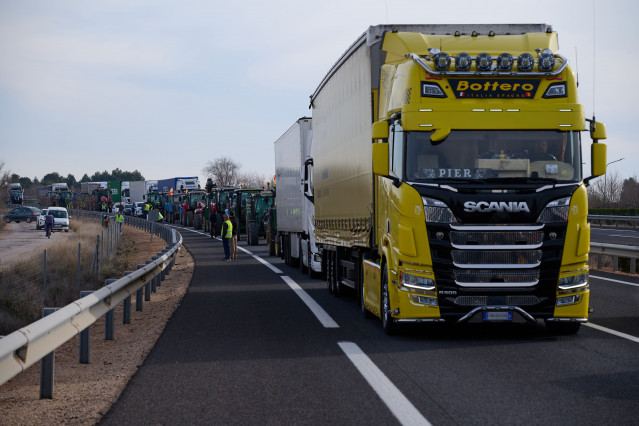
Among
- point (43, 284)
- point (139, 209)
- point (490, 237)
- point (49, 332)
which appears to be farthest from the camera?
point (139, 209)

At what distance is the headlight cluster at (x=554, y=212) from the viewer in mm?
9898

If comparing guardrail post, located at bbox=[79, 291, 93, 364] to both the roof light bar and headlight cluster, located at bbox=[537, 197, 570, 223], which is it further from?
headlight cluster, located at bbox=[537, 197, 570, 223]

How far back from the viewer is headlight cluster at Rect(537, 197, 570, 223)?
390 inches

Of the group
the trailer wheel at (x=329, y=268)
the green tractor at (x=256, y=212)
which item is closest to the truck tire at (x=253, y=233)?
the green tractor at (x=256, y=212)

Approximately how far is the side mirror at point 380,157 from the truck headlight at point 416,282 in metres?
1.24

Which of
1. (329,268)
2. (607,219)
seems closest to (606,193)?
(607,219)

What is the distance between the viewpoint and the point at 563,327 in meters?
10.7

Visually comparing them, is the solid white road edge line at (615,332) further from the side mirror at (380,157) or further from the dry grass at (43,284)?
the dry grass at (43,284)

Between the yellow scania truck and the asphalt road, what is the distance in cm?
59

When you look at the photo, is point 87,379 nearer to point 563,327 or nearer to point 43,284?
point 563,327

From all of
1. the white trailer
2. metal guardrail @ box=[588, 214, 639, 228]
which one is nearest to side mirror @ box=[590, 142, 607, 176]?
the white trailer

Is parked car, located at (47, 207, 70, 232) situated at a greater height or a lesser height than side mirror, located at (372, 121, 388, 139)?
lesser

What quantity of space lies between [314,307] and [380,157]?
4.76m

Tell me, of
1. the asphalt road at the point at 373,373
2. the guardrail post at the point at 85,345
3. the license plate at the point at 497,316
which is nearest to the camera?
the asphalt road at the point at 373,373
